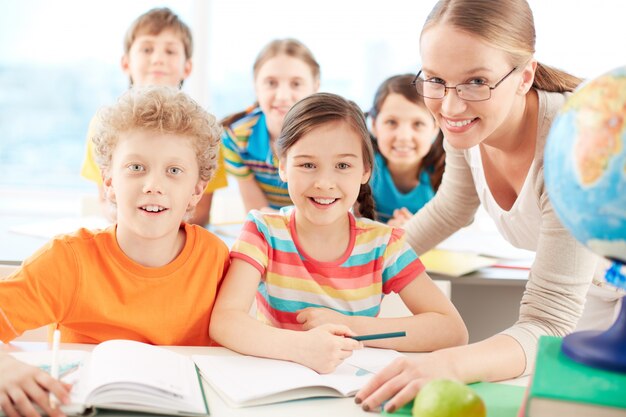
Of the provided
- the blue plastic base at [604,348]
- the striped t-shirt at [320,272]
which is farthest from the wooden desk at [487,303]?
the blue plastic base at [604,348]

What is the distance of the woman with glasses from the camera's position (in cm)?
137

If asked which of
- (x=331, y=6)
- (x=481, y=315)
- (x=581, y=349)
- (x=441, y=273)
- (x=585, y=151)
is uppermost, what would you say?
(x=331, y=6)

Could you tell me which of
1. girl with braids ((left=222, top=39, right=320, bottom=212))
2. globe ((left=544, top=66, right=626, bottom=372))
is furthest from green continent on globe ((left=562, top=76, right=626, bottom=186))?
girl with braids ((left=222, top=39, right=320, bottom=212))

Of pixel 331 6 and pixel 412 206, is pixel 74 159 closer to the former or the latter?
pixel 331 6

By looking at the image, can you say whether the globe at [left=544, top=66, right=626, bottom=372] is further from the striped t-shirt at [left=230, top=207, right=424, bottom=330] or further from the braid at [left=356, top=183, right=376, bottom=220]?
the braid at [left=356, top=183, right=376, bottom=220]

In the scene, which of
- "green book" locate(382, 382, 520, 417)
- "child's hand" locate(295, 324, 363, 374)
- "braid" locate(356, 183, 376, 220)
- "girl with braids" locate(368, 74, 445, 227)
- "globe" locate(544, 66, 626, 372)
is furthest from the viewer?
"girl with braids" locate(368, 74, 445, 227)

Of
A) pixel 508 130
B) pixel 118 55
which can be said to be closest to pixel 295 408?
pixel 508 130

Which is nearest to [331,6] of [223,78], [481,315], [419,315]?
[223,78]

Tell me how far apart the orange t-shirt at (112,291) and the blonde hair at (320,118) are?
29cm

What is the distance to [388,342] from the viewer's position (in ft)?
5.01

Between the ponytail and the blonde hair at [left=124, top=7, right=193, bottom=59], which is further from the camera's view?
Answer: the blonde hair at [left=124, top=7, right=193, bottom=59]

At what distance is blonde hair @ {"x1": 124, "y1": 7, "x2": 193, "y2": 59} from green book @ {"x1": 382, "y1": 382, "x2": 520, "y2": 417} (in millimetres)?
2261

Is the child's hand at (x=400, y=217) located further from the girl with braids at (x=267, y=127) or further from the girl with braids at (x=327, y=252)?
the girl with braids at (x=327, y=252)

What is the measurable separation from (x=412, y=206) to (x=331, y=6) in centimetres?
165
